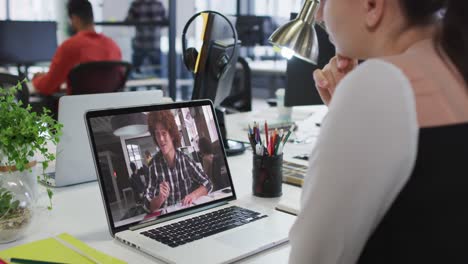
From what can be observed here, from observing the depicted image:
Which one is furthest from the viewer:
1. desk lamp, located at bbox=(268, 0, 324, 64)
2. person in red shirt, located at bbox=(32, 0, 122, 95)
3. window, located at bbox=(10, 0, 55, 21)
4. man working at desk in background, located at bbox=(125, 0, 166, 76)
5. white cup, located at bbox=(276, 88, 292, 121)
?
window, located at bbox=(10, 0, 55, 21)

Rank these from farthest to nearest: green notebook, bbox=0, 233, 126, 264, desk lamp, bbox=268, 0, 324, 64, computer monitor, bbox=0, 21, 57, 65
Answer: computer monitor, bbox=0, 21, 57, 65 < desk lamp, bbox=268, 0, 324, 64 < green notebook, bbox=0, 233, 126, 264

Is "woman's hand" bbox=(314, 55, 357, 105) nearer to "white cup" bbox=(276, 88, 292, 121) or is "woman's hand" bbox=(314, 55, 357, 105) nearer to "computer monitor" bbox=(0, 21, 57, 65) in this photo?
"white cup" bbox=(276, 88, 292, 121)

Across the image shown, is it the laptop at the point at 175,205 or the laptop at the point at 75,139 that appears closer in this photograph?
the laptop at the point at 175,205

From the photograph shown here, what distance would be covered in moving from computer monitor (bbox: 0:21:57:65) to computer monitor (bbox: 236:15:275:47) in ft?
5.57

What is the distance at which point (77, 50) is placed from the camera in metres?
3.67

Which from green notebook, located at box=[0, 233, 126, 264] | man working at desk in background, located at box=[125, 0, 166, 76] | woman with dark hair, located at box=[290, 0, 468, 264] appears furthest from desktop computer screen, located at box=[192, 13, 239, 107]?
man working at desk in background, located at box=[125, 0, 166, 76]

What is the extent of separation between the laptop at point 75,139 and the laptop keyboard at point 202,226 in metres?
0.41

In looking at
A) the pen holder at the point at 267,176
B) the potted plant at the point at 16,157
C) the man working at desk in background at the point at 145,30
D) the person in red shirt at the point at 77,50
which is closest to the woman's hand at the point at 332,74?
the pen holder at the point at 267,176

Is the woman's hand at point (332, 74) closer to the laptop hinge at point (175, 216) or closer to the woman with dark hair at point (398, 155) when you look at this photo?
the laptop hinge at point (175, 216)

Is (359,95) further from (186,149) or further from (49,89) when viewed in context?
(49,89)

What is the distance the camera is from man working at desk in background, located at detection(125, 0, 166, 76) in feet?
17.1

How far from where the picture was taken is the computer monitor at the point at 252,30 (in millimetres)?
4445

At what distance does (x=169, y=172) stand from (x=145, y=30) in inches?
173

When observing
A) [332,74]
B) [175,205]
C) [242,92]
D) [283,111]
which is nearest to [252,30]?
[242,92]
